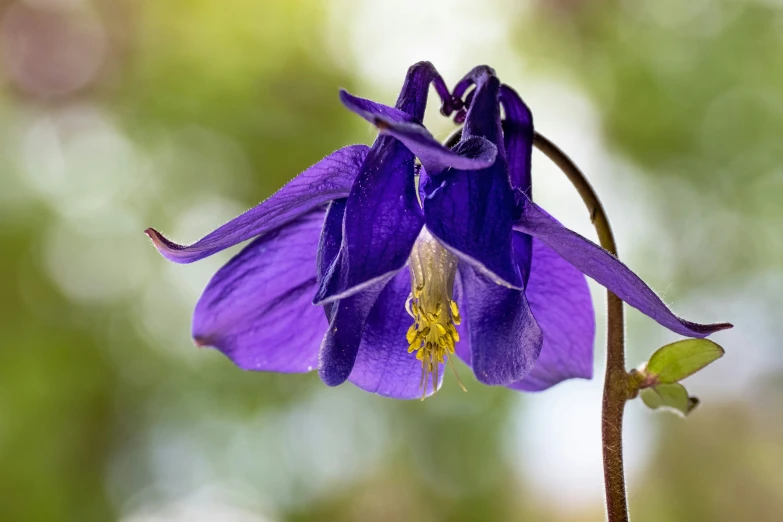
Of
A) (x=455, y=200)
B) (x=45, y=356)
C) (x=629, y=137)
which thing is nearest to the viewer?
(x=455, y=200)

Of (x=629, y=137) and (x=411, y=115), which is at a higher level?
(x=629, y=137)

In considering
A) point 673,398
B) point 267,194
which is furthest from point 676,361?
point 267,194

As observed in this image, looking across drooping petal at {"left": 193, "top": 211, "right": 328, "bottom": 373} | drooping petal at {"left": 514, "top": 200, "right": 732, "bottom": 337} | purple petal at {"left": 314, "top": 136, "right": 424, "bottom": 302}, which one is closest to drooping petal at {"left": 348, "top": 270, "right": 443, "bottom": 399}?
drooping petal at {"left": 193, "top": 211, "right": 328, "bottom": 373}

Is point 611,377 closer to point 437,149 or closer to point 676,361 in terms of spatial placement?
point 676,361

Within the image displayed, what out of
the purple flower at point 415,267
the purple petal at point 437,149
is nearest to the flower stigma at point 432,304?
the purple flower at point 415,267

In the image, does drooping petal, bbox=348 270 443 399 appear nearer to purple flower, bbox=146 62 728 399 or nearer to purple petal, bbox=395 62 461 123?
purple flower, bbox=146 62 728 399

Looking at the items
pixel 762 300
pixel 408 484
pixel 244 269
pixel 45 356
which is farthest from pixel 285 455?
pixel 244 269

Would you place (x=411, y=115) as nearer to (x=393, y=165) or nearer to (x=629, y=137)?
(x=393, y=165)
